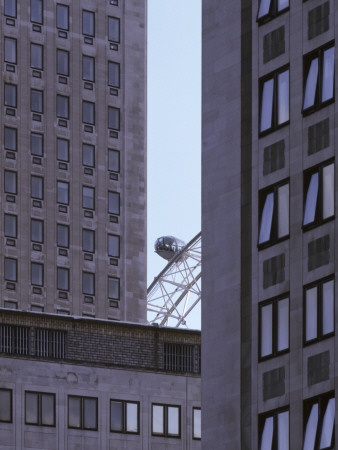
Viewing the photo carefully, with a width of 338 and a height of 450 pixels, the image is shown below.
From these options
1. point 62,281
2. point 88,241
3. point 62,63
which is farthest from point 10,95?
point 62,281

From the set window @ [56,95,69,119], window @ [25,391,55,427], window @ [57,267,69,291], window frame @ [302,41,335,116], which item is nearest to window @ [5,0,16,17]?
window @ [56,95,69,119]

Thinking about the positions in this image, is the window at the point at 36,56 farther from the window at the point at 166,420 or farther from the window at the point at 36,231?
the window at the point at 166,420

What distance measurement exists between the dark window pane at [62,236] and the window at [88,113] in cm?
867

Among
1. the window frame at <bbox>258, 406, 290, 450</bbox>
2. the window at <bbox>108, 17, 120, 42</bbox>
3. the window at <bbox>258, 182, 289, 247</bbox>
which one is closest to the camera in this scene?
the window frame at <bbox>258, 406, 290, 450</bbox>

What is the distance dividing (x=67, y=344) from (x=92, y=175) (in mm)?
39785

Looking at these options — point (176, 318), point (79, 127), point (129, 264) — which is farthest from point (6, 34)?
point (176, 318)

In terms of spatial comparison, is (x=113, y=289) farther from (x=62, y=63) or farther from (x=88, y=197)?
(x=62, y=63)

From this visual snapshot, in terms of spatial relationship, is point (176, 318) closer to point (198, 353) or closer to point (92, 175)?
point (92, 175)

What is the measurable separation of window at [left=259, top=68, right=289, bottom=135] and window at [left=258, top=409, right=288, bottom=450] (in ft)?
35.6

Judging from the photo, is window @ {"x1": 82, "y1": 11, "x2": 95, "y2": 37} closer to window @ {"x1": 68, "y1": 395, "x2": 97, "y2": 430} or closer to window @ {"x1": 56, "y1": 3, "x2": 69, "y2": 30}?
window @ {"x1": 56, "y1": 3, "x2": 69, "y2": 30}

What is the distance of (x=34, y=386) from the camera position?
344ft

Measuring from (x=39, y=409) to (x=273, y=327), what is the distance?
3442 cm

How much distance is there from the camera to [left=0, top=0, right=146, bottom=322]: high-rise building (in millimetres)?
145875

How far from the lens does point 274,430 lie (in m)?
71.4
